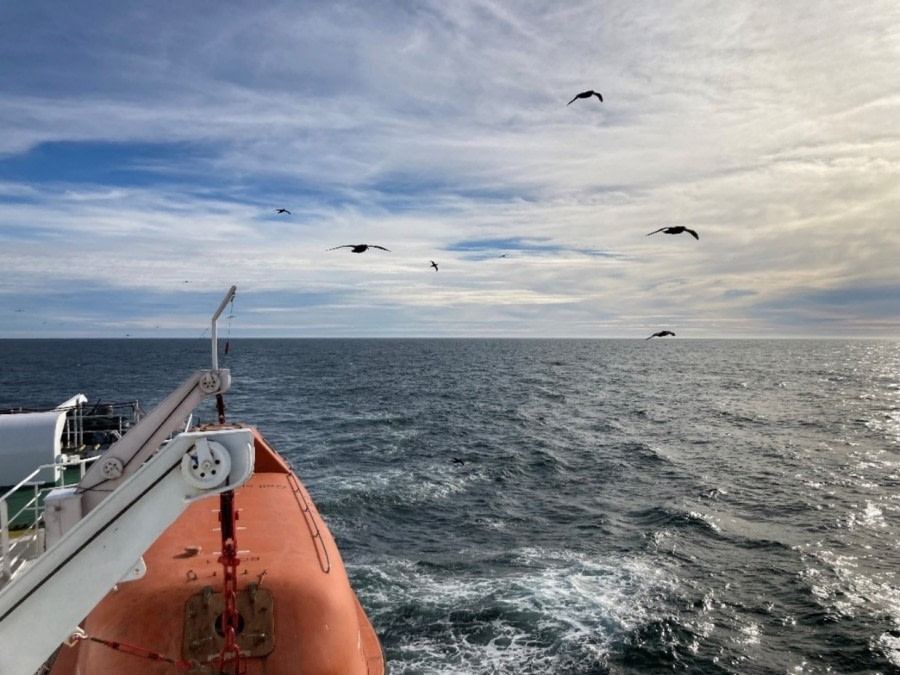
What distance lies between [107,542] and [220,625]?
3.77 meters

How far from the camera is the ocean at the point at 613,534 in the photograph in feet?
53.5

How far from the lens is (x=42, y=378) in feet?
331

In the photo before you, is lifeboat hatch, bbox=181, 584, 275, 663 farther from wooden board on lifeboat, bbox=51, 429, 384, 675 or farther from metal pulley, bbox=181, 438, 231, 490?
metal pulley, bbox=181, 438, 231, 490

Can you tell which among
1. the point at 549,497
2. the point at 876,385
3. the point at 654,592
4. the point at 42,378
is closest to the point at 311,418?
the point at 549,497

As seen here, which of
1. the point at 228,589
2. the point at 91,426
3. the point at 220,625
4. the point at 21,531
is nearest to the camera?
the point at 228,589

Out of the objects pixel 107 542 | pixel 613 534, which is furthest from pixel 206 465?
pixel 613 534

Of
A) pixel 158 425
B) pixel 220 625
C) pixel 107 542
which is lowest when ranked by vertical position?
pixel 220 625

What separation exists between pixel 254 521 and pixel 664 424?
47.5 meters

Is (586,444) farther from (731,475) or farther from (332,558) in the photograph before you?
(332,558)

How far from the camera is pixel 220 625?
8.27m

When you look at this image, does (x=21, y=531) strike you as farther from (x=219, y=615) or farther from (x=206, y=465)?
(x=206, y=465)

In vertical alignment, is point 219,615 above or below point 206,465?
below

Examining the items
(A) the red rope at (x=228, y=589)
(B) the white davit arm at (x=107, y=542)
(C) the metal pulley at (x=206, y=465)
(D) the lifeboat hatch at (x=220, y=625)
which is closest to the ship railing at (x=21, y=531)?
(A) the red rope at (x=228, y=589)

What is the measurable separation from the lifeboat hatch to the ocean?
7950 millimetres
